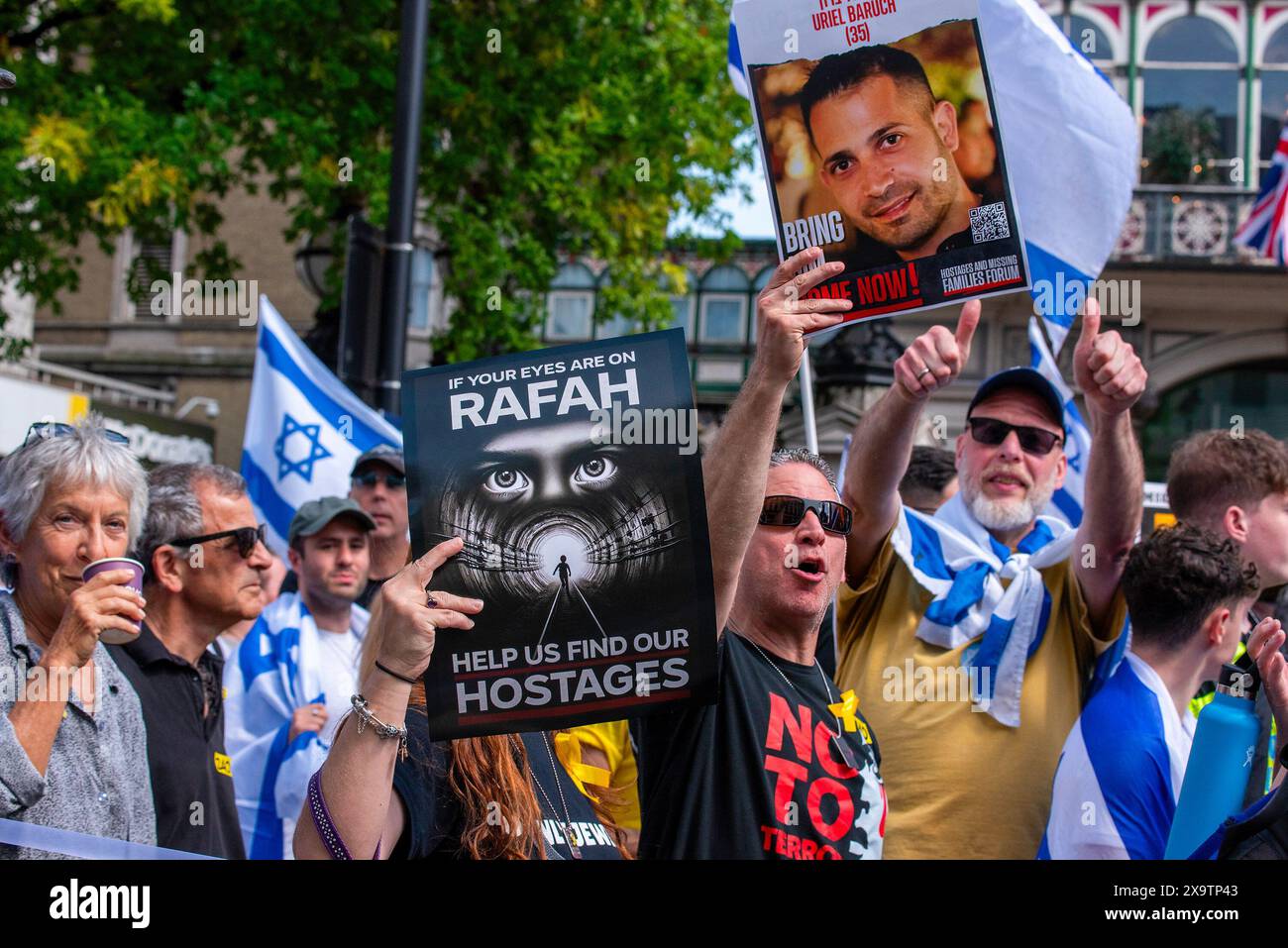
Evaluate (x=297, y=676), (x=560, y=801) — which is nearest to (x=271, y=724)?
(x=297, y=676)

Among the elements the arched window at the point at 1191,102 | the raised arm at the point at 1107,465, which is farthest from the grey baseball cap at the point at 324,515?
the arched window at the point at 1191,102

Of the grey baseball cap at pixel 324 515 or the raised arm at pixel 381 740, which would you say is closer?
the raised arm at pixel 381 740

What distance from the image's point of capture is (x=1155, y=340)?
60.6 ft

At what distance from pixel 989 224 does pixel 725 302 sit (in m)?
23.7

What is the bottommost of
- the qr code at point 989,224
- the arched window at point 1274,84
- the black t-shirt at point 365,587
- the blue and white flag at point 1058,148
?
the black t-shirt at point 365,587

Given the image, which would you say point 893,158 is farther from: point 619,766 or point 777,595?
point 619,766

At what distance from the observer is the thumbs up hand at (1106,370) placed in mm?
3119

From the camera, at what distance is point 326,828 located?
2211mm

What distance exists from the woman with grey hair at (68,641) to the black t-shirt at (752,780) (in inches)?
39.7

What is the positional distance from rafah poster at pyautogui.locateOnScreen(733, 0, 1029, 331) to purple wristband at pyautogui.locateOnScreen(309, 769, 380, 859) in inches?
58.5

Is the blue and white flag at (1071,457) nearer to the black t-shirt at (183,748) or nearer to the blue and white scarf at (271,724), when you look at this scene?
the blue and white scarf at (271,724)

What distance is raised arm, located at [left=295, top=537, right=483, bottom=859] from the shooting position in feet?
7.25

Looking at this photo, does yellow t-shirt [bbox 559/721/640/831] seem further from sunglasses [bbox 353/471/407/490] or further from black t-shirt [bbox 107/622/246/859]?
sunglasses [bbox 353/471/407/490]

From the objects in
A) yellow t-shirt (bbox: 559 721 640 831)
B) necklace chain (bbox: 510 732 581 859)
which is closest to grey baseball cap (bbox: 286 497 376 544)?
yellow t-shirt (bbox: 559 721 640 831)
